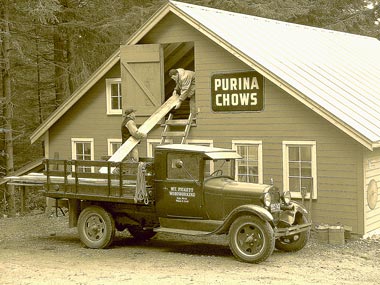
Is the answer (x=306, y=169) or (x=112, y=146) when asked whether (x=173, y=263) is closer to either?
(x=306, y=169)

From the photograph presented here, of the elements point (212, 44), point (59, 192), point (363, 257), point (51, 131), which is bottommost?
point (363, 257)

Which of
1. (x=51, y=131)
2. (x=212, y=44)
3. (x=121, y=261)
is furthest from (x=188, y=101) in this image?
(x=121, y=261)

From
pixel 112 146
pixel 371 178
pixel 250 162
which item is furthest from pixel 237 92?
pixel 112 146

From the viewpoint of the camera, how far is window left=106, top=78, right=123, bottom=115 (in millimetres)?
22562

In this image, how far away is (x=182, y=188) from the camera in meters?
15.1

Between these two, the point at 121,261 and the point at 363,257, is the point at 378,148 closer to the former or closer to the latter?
the point at 363,257

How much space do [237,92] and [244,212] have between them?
19.9 feet

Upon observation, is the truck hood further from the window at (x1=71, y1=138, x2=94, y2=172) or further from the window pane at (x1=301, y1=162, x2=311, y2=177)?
the window at (x1=71, y1=138, x2=94, y2=172)

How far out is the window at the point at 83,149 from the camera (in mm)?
23312

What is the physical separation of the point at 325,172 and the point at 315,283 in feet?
19.2

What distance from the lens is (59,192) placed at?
16688 millimetres

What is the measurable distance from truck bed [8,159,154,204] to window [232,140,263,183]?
434 cm

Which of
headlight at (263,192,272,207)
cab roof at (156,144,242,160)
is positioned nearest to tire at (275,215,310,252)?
headlight at (263,192,272,207)

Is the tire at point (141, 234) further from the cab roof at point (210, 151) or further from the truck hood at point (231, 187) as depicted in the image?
the truck hood at point (231, 187)
